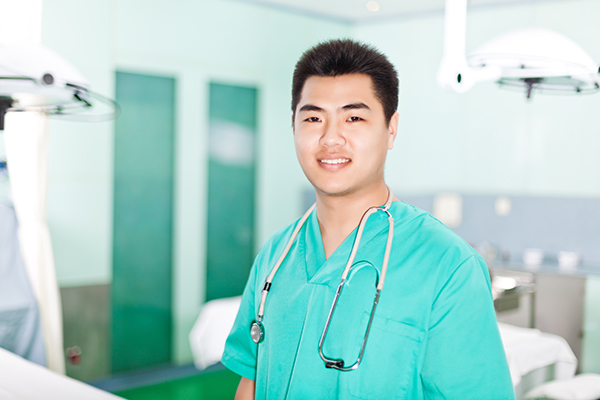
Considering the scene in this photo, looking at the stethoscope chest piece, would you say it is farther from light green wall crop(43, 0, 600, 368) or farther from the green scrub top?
light green wall crop(43, 0, 600, 368)

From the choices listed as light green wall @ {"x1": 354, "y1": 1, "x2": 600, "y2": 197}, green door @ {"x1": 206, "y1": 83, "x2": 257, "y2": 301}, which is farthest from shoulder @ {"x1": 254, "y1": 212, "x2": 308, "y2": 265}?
light green wall @ {"x1": 354, "y1": 1, "x2": 600, "y2": 197}

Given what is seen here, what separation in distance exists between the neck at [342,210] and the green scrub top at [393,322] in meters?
0.03

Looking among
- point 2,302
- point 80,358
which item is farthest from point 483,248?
point 2,302

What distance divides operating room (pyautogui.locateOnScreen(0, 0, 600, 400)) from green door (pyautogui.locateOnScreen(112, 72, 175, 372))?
10 mm

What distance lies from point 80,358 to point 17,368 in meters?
1.41

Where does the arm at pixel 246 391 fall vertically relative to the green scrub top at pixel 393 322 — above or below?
below

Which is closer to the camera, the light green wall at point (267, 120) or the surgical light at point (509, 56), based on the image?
the surgical light at point (509, 56)

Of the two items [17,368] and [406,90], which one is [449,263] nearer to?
[17,368]

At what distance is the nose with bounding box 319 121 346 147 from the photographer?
1.15 m

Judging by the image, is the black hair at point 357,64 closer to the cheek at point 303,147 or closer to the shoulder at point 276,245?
the cheek at point 303,147

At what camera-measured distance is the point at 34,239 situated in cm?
254

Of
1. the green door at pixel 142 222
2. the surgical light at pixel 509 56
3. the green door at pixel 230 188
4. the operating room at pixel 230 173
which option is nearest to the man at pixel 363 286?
the surgical light at pixel 509 56

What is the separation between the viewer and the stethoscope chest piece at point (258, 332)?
127cm

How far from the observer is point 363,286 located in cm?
116
